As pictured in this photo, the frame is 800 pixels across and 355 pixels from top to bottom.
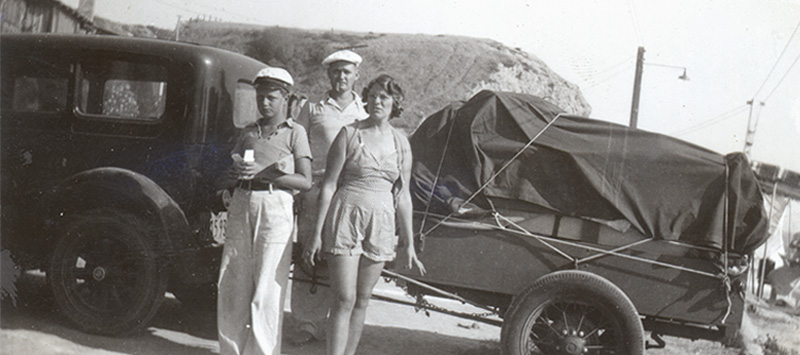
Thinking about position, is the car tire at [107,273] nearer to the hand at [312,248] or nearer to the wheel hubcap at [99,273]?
the wheel hubcap at [99,273]

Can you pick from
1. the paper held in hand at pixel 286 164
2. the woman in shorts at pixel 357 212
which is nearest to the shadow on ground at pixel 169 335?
the woman in shorts at pixel 357 212

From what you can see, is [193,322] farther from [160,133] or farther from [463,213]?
[463,213]

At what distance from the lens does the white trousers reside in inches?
125

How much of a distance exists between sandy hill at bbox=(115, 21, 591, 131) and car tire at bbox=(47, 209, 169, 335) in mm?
7367

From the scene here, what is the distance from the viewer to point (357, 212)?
310 cm

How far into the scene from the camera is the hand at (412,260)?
3.32 m

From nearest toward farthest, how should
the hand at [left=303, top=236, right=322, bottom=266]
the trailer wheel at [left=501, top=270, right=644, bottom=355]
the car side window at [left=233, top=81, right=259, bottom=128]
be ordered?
the hand at [left=303, top=236, right=322, bottom=266]
the trailer wheel at [left=501, top=270, right=644, bottom=355]
the car side window at [left=233, top=81, right=259, bottom=128]

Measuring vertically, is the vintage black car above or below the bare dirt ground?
above

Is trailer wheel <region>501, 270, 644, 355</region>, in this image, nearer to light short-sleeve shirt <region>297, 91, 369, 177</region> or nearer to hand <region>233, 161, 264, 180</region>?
light short-sleeve shirt <region>297, 91, 369, 177</region>

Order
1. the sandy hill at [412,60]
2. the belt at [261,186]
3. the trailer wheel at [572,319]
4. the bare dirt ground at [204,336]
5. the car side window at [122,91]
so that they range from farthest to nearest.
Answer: the sandy hill at [412,60]
the car side window at [122,91]
the bare dirt ground at [204,336]
the trailer wheel at [572,319]
the belt at [261,186]

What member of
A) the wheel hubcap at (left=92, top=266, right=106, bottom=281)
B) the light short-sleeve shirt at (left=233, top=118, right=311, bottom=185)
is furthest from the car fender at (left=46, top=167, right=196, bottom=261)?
the light short-sleeve shirt at (left=233, top=118, right=311, bottom=185)

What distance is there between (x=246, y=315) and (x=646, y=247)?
2.28 meters

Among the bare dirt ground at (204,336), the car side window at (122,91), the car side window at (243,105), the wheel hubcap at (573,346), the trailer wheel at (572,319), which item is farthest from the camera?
the car side window at (243,105)

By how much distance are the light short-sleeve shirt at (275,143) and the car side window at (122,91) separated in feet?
3.42
